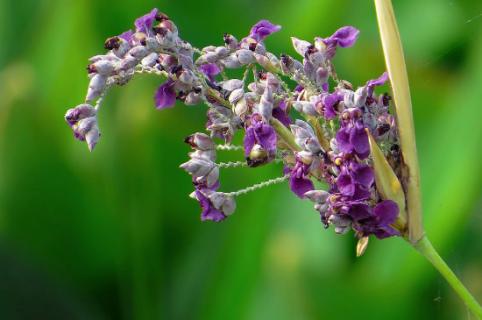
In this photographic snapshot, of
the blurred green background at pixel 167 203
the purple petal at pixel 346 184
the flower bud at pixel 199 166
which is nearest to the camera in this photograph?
the purple petal at pixel 346 184

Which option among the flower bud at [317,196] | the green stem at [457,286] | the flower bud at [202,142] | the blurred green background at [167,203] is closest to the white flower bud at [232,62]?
the flower bud at [202,142]

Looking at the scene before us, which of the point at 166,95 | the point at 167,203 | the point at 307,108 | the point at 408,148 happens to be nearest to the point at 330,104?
the point at 307,108

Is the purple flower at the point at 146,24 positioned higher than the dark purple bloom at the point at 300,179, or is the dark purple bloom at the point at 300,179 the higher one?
the purple flower at the point at 146,24

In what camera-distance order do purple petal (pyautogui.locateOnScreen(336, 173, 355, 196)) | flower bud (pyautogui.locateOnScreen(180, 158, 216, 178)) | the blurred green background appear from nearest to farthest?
purple petal (pyautogui.locateOnScreen(336, 173, 355, 196)), flower bud (pyautogui.locateOnScreen(180, 158, 216, 178)), the blurred green background

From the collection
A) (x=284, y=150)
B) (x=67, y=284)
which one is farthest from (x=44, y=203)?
(x=284, y=150)

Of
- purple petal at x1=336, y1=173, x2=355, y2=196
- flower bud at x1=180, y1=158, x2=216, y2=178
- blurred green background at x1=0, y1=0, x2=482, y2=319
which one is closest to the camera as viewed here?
purple petal at x1=336, y1=173, x2=355, y2=196

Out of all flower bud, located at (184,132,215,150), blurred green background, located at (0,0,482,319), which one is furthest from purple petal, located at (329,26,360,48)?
blurred green background, located at (0,0,482,319)

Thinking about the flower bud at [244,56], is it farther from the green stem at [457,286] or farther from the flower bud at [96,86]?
the green stem at [457,286]

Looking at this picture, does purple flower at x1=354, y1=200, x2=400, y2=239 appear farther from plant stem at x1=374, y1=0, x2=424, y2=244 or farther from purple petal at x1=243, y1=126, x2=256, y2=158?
purple petal at x1=243, y1=126, x2=256, y2=158
